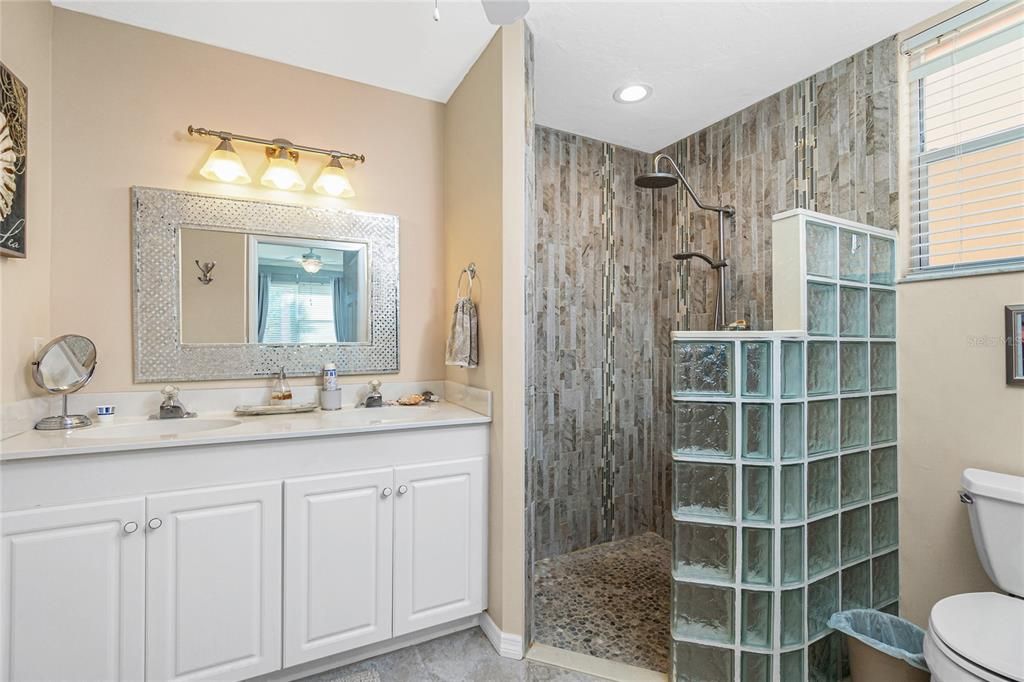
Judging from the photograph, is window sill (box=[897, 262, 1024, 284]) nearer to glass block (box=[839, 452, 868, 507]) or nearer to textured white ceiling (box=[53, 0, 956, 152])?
glass block (box=[839, 452, 868, 507])

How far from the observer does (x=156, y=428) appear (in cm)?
173

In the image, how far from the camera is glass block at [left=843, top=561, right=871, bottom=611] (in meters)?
1.67

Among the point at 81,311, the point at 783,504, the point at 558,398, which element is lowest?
the point at 783,504

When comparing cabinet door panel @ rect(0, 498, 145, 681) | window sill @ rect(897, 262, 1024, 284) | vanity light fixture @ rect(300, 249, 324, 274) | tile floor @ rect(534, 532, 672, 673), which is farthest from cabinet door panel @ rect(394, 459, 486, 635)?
window sill @ rect(897, 262, 1024, 284)

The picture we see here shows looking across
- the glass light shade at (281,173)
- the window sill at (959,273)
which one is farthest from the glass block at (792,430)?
the glass light shade at (281,173)

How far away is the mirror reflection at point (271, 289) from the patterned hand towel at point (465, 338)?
0.50 metres

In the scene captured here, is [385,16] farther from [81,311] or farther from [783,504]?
[783,504]

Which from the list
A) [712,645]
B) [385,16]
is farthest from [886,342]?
[385,16]

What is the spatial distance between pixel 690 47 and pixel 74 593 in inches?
113

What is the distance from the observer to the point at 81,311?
1.73m

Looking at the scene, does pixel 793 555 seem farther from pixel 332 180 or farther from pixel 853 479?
pixel 332 180

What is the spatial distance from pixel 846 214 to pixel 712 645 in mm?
1813

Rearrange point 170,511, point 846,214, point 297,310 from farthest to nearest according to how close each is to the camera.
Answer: point 297,310 → point 846,214 → point 170,511

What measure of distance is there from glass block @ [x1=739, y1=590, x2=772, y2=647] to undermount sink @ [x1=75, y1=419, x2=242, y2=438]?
198 centimetres
